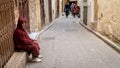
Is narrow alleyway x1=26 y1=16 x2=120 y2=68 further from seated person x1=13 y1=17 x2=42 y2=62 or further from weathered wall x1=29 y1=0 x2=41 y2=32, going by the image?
weathered wall x1=29 y1=0 x2=41 y2=32

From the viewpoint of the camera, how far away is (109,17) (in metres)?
11.8

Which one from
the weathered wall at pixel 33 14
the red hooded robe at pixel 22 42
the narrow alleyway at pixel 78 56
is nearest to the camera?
the narrow alleyway at pixel 78 56

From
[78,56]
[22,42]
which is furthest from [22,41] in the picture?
[78,56]

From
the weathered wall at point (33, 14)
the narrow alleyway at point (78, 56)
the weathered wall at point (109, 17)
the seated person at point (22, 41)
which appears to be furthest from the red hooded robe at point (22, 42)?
the weathered wall at point (33, 14)

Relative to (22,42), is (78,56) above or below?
below

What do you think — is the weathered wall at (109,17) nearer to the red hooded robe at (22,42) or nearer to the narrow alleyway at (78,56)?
the narrow alleyway at (78,56)

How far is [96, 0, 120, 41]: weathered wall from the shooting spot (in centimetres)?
1054

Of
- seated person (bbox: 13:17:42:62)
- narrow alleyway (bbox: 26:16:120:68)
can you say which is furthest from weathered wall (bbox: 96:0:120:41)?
seated person (bbox: 13:17:42:62)

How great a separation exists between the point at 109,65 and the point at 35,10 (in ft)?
24.7

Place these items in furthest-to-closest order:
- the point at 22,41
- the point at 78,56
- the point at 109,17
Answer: the point at 109,17 → the point at 78,56 → the point at 22,41

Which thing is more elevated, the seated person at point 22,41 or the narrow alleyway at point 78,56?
the seated person at point 22,41

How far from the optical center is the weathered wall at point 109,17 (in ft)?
34.6

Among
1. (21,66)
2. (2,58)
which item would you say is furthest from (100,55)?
(2,58)

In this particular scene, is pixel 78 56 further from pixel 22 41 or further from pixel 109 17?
pixel 109 17
